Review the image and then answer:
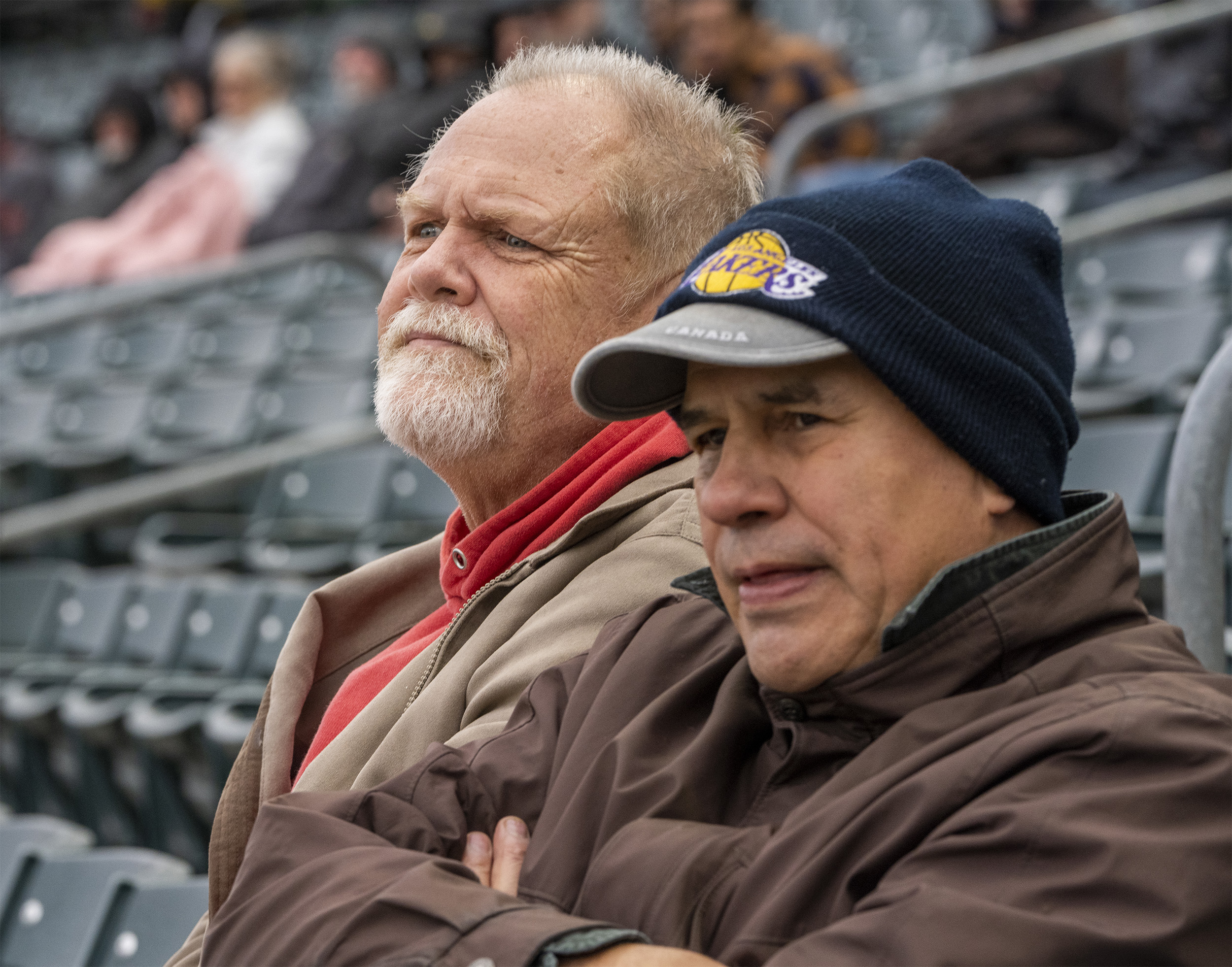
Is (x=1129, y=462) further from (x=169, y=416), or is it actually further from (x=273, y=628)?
(x=169, y=416)

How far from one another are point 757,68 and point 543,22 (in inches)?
42.4

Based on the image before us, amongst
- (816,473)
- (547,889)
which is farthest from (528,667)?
(816,473)

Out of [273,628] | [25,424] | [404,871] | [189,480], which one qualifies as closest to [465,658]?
[404,871]

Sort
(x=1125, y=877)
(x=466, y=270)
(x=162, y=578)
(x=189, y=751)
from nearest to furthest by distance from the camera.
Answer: (x=1125, y=877), (x=466, y=270), (x=189, y=751), (x=162, y=578)

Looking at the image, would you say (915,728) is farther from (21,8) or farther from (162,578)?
(21,8)

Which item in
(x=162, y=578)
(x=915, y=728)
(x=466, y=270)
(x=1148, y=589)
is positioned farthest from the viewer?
(x=162, y=578)

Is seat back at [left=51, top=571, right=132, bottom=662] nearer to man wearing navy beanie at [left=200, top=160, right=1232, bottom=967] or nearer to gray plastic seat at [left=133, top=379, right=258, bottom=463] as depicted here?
gray plastic seat at [left=133, top=379, right=258, bottom=463]

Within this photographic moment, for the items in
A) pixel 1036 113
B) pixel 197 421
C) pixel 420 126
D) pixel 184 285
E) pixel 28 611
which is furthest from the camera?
pixel 420 126

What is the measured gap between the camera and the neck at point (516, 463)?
1.77 meters

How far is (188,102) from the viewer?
26.3ft

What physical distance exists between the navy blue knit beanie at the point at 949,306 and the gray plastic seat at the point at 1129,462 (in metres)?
1.48

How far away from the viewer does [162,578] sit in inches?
158

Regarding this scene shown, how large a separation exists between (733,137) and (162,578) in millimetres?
2628

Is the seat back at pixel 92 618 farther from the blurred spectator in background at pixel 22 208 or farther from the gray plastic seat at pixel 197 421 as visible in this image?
the blurred spectator in background at pixel 22 208
